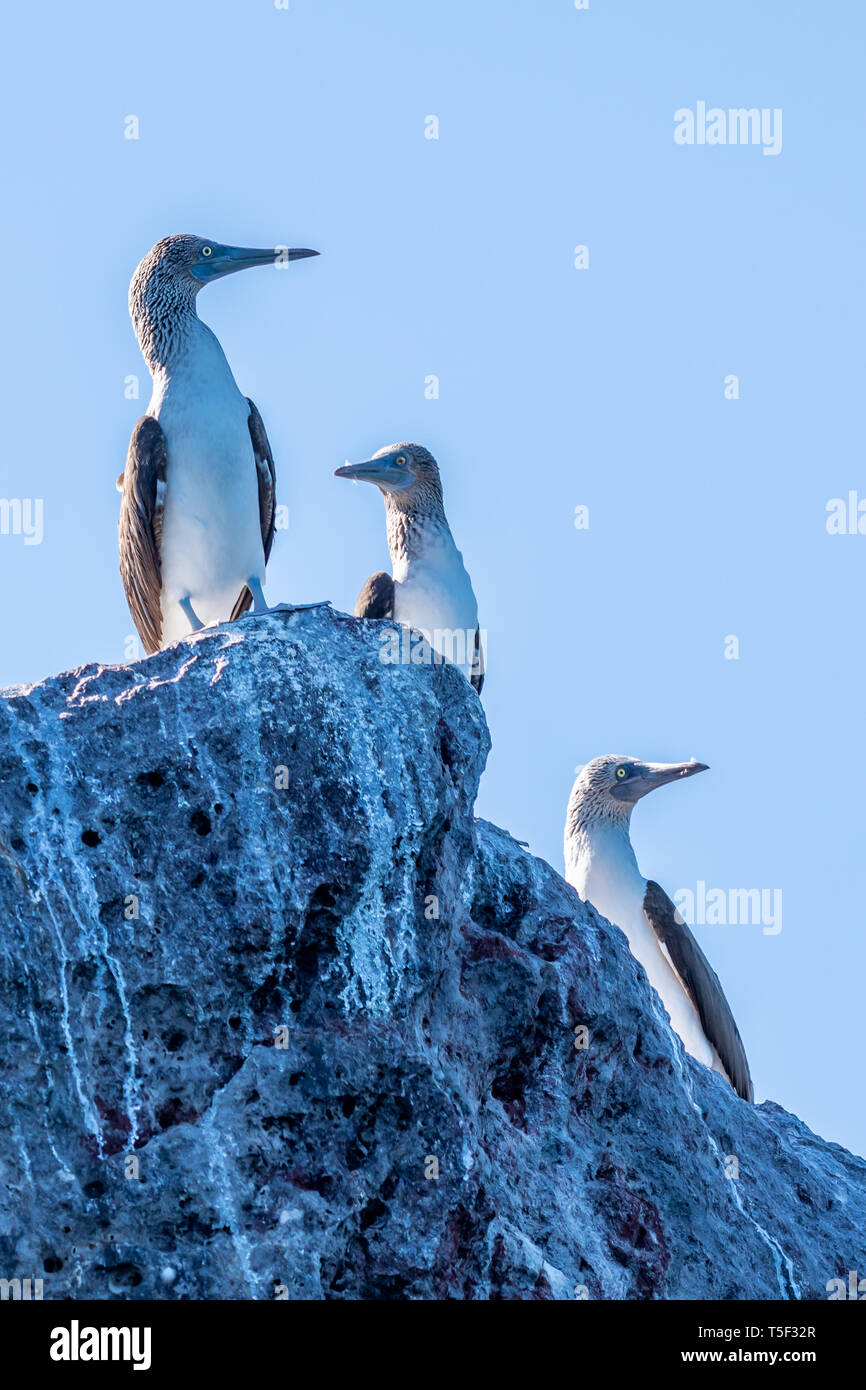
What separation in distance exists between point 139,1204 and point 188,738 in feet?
5.85

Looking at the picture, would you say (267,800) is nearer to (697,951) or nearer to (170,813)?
(170,813)

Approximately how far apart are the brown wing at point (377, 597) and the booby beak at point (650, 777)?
2657 millimetres

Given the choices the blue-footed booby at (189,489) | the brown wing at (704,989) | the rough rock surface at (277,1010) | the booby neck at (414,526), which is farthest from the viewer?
the brown wing at (704,989)

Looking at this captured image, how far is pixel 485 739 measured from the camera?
8.30m

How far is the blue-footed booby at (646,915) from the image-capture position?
1244cm

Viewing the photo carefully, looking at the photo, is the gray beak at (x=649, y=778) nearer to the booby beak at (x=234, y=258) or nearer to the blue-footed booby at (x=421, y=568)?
the blue-footed booby at (x=421, y=568)

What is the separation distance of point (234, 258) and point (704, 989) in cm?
572

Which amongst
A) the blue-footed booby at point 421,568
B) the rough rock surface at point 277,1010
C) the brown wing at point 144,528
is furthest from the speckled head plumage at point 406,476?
the rough rock surface at point 277,1010

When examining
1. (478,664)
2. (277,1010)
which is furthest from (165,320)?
→ (277,1010)

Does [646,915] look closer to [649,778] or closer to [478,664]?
[649,778]

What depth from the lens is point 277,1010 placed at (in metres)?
7.23

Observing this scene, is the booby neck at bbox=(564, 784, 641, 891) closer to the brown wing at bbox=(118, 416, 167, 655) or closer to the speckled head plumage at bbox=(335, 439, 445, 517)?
the speckled head plumage at bbox=(335, 439, 445, 517)
